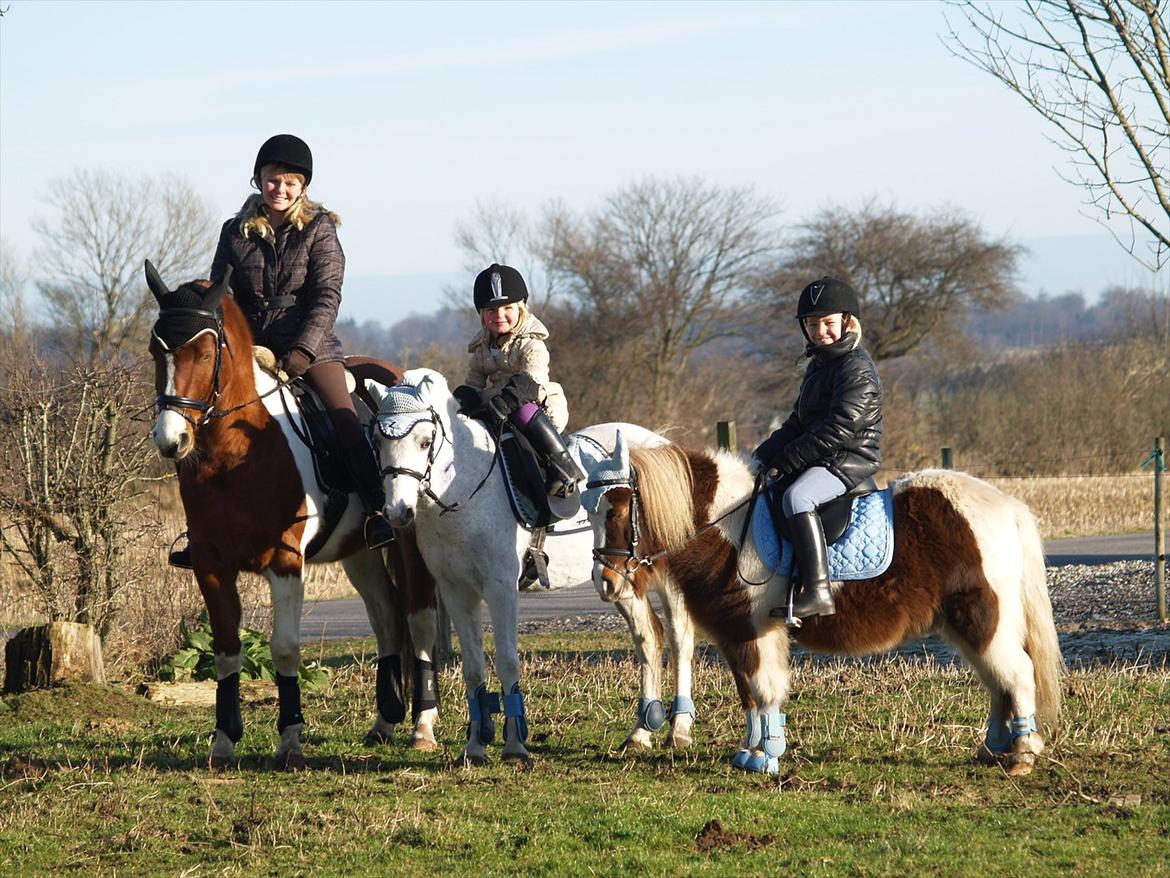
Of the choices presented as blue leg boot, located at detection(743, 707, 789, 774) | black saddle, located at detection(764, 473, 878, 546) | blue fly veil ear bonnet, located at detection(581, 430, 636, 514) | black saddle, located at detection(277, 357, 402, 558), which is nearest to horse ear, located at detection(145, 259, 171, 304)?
black saddle, located at detection(277, 357, 402, 558)

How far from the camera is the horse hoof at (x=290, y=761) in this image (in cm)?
772

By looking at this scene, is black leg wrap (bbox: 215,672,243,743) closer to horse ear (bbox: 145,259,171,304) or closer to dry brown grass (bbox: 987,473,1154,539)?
horse ear (bbox: 145,259,171,304)

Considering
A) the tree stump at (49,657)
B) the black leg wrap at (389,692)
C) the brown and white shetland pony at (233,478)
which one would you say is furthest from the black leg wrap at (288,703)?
the tree stump at (49,657)

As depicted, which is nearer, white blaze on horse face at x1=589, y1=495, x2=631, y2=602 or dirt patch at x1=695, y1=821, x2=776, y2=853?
dirt patch at x1=695, y1=821, x2=776, y2=853

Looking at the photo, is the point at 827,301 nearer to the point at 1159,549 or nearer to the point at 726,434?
the point at 1159,549

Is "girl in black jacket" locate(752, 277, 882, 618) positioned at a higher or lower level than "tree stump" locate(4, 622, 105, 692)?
higher

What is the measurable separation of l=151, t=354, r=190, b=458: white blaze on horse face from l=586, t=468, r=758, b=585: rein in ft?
7.37

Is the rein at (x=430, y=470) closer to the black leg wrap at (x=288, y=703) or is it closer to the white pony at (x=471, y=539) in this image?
the white pony at (x=471, y=539)

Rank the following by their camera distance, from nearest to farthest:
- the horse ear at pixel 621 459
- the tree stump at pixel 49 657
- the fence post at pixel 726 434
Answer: the horse ear at pixel 621 459 → the tree stump at pixel 49 657 → the fence post at pixel 726 434

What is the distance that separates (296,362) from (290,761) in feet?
7.82

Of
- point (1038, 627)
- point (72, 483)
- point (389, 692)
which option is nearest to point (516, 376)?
point (389, 692)

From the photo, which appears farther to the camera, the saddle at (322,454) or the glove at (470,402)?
the saddle at (322,454)

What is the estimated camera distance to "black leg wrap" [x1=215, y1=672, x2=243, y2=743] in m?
7.90

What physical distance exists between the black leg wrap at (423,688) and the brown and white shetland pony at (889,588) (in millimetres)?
1699
